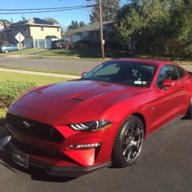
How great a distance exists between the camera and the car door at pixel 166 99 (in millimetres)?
6098

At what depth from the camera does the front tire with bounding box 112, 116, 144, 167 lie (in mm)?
4984

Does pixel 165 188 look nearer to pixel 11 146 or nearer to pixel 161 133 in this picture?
pixel 11 146

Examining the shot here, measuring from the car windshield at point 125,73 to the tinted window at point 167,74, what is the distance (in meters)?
0.17

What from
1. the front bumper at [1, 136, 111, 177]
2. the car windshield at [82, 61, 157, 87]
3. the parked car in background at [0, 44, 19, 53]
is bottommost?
the parked car in background at [0, 44, 19, 53]

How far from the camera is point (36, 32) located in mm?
78875

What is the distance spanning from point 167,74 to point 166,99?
2.06ft

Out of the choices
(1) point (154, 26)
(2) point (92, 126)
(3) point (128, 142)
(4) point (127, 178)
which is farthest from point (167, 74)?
(1) point (154, 26)

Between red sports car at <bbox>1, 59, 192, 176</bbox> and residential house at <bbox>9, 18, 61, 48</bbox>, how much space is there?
6957 cm

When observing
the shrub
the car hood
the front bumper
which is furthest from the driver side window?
the shrub

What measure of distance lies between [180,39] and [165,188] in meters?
32.2

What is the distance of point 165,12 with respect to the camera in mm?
37938

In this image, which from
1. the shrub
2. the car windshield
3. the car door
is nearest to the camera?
the car door

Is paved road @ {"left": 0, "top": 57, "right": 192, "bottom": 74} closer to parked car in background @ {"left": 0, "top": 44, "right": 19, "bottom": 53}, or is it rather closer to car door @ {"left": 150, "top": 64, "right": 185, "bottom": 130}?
car door @ {"left": 150, "top": 64, "right": 185, "bottom": 130}

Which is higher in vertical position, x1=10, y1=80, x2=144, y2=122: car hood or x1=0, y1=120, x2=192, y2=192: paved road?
x1=10, y1=80, x2=144, y2=122: car hood
